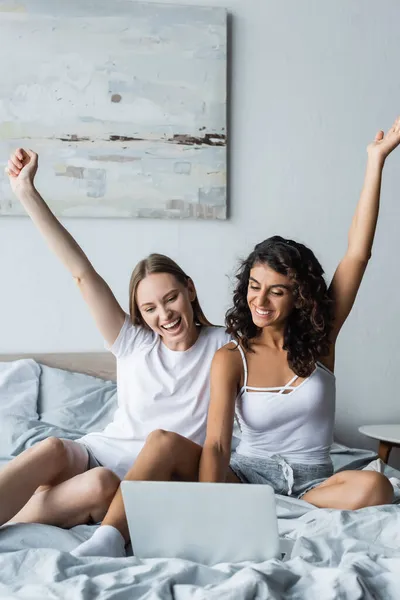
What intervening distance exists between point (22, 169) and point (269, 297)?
0.67 m

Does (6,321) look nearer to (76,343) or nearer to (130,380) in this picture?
(76,343)

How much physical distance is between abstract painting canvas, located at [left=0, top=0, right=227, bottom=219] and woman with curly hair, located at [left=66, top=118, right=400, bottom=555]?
3.45 feet

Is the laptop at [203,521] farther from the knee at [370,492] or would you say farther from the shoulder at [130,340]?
the shoulder at [130,340]

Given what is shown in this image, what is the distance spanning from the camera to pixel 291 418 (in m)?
1.78

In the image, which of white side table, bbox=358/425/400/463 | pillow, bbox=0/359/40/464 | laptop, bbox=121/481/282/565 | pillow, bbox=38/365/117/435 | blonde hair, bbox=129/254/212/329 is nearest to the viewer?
laptop, bbox=121/481/282/565

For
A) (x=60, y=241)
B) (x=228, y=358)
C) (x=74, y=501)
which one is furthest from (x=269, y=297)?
(x=74, y=501)

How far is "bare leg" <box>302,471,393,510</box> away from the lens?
1.62 meters

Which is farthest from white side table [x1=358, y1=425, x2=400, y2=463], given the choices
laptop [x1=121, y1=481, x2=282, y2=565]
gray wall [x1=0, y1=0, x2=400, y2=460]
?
laptop [x1=121, y1=481, x2=282, y2=565]

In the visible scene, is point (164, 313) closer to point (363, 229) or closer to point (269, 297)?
point (269, 297)

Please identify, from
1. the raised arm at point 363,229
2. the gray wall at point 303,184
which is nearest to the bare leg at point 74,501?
the raised arm at point 363,229

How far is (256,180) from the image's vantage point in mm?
2949

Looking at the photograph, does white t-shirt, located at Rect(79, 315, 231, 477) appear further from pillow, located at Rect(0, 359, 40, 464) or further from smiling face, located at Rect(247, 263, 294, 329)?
pillow, located at Rect(0, 359, 40, 464)

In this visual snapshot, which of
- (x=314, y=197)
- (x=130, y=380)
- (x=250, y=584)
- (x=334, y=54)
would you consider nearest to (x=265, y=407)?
(x=130, y=380)

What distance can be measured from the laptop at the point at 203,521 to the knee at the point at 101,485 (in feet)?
0.99
